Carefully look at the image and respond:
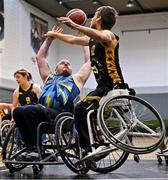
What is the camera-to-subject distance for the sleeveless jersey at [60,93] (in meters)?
3.42

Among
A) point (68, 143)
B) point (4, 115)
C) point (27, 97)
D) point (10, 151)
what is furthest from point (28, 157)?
point (4, 115)

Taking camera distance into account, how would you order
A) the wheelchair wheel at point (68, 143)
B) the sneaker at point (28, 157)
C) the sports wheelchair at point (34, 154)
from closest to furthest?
the wheelchair wheel at point (68, 143) → the sports wheelchair at point (34, 154) → the sneaker at point (28, 157)

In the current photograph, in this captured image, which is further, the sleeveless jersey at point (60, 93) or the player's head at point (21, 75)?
the player's head at point (21, 75)

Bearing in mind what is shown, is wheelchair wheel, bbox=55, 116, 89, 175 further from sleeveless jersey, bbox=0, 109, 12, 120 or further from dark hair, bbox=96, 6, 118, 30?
sleeveless jersey, bbox=0, 109, 12, 120

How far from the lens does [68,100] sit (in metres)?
3.45

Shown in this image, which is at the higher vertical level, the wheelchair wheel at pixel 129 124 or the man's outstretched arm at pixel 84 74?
the man's outstretched arm at pixel 84 74

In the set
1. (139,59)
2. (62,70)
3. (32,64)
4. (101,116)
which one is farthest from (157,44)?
(101,116)

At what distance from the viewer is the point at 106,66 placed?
9.87 feet

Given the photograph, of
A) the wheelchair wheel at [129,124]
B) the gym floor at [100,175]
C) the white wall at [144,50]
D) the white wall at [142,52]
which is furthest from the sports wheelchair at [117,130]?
the white wall at [144,50]

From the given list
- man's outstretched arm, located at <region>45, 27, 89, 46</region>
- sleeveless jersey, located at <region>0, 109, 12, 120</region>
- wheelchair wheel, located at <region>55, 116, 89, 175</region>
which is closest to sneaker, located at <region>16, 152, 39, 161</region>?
wheelchair wheel, located at <region>55, 116, 89, 175</region>

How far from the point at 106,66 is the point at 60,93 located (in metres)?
0.59

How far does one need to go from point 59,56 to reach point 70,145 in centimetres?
1136

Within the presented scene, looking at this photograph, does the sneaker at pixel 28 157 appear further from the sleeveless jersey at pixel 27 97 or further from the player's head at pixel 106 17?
the sleeveless jersey at pixel 27 97

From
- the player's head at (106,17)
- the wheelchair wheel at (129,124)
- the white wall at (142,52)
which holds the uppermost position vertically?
the white wall at (142,52)
